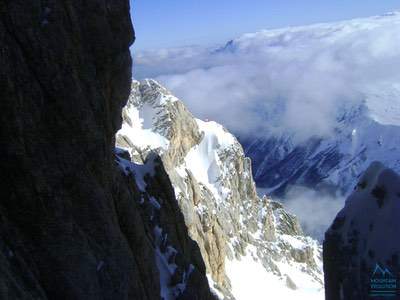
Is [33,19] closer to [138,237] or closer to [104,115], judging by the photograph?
[104,115]

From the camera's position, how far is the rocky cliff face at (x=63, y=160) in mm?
22734

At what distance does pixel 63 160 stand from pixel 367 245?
14.2 m

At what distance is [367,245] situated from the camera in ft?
95.1

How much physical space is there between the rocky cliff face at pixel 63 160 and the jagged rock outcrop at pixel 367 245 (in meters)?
9.13

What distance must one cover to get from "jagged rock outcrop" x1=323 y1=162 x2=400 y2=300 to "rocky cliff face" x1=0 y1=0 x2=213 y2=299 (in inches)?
360

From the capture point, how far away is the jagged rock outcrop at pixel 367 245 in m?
28.6

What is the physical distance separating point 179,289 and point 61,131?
57.2 ft

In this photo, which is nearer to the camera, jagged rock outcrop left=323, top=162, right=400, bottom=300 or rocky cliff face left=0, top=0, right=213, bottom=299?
rocky cliff face left=0, top=0, right=213, bottom=299

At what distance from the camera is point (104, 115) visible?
1152 inches

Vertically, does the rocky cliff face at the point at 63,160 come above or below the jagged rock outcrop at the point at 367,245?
above

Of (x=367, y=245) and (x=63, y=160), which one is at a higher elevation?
(x=63, y=160)

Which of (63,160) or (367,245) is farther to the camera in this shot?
(367,245)

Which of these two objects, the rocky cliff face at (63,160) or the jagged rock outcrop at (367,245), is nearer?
the rocky cliff face at (63,160)

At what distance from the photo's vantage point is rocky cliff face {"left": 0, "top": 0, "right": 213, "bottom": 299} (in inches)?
895
